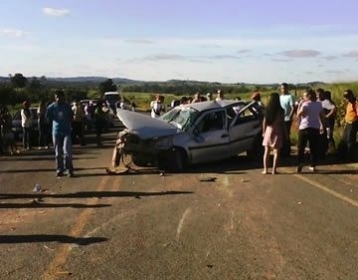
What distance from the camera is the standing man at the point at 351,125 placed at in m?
15.8

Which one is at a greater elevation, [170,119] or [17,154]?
[170,119]

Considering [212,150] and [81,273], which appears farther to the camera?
[212,150]

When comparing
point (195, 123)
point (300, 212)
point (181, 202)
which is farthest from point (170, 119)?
point (300, 212)

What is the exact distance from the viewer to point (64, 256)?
7422 mm

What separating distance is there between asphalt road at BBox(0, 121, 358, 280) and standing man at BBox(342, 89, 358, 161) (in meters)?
1.50

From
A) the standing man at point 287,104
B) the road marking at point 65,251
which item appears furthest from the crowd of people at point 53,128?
the standing man at point 287,104

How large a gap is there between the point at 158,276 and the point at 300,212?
154 inches

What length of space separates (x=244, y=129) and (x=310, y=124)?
272 cm

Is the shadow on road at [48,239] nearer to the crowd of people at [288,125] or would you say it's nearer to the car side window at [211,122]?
the crowd of people at [288,125]

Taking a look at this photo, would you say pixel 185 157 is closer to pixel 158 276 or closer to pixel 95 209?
pixel 95 209

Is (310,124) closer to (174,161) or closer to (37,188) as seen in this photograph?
(174,161)

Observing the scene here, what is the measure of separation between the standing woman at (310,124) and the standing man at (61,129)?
5.15 metres

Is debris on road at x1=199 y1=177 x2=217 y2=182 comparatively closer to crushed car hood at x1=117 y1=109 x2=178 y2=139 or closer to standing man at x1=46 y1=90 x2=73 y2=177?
crushed car hood at x1=117 y1=109 x2=178 y2=139

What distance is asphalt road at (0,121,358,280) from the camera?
6879 mm
